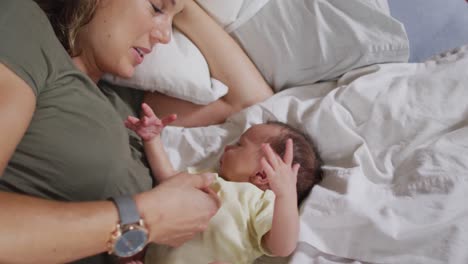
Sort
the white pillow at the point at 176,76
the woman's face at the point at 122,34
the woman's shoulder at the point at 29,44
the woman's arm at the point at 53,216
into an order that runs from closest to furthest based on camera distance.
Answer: the woman's arm at the point at 53,216 < the woman's shoulder at the point at 29,44 < the woman's face at the point at 122,34 < the white pillow at the point at 176,76

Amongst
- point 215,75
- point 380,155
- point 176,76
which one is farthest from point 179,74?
point 380,155

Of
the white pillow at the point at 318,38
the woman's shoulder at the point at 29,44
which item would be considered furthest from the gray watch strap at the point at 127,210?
the white pillow at the point at 318,38

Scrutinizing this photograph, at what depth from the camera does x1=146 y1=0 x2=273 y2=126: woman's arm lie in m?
1.45

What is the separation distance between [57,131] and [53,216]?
237 millimetres

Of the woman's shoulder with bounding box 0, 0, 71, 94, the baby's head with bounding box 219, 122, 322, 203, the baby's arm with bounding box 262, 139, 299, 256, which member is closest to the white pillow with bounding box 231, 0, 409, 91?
the baby's head with bounding box 219, 122, 322, 203

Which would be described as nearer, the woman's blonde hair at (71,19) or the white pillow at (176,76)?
the woman's blonde hair at (71,19)

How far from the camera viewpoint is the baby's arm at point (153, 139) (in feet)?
4.13

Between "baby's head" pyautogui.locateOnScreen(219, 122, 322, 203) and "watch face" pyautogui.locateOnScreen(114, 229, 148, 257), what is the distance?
38cm

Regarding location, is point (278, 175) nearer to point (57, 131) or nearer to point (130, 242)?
point (130, 242)

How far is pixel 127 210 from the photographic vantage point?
897 millimetres

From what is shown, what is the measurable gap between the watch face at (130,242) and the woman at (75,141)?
12 millimetres

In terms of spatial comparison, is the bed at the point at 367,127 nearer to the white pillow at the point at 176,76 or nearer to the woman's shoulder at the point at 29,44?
the white pillow at the point at 176,76

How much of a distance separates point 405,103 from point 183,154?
0.60 m

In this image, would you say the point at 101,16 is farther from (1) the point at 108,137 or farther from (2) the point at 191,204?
(2) the point at 191,204
